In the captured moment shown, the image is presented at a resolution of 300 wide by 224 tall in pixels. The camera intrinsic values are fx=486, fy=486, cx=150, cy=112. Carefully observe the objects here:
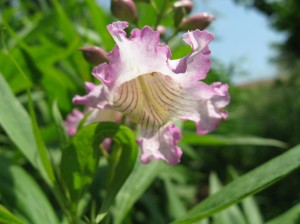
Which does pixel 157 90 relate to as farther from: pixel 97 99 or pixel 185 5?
pixel 185 5

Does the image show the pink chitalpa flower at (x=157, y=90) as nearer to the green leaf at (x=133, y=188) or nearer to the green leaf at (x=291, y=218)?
the green leaf at (x=133, y=188)

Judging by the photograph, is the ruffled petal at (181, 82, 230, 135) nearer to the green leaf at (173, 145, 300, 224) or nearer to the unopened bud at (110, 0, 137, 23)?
the green leaf at (173, 145, 300, 224)

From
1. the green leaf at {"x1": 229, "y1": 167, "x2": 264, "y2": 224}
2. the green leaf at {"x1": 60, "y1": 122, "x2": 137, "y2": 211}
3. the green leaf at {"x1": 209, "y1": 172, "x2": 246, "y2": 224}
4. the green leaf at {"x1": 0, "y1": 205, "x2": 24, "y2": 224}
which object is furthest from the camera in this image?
the green leaf at {"x1": 229, "y1": 167, "x2": 264, "y2": 224}

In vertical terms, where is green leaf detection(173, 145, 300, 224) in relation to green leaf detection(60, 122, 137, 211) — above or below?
below

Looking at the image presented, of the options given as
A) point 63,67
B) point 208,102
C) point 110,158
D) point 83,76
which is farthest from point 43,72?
point 208,102

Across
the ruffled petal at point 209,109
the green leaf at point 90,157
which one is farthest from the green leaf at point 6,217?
the ruffled petal at point 209,109

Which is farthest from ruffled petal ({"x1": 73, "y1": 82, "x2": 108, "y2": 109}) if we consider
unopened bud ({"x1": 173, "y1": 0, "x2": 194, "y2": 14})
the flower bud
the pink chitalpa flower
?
unopened bud ({"x1": 173, "y1": 0, "x2": 194, "y2": 14})
